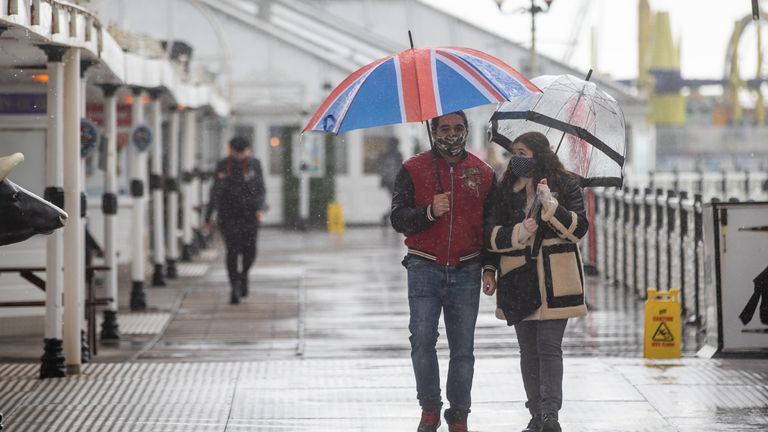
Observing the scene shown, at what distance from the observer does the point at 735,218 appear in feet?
36.0

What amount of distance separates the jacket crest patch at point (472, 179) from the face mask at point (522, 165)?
191 mm

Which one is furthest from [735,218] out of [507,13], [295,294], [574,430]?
[507,13]

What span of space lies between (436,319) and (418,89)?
1.24m

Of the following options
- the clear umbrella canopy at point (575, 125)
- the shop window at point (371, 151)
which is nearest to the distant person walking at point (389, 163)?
the shop window at point (371, 151)

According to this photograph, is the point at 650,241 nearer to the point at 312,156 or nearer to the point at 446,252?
the point at 446,252

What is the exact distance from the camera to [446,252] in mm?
7754

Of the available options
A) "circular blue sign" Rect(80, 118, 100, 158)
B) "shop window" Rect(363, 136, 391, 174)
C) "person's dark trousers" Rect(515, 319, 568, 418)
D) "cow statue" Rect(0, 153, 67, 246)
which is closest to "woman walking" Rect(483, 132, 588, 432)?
"person's dark trousers" Rect(515, 319, 568, 418)

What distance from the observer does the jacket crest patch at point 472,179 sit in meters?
7.74

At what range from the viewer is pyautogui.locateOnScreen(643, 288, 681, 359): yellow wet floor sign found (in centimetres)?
1099

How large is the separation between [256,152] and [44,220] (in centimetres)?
2837

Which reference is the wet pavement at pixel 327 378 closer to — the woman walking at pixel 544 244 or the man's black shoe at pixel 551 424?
the man's black shoe at pixel 551 424

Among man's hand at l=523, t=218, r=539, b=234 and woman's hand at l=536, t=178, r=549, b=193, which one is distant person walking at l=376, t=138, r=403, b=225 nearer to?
woman's hand at l=536, t=178, r=549, b=193

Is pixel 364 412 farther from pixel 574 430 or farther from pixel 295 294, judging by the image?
pixel 295 294

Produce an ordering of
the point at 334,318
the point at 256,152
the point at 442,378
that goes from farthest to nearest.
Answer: the point at 256,152
the point at 334,318
the point at 442,378
